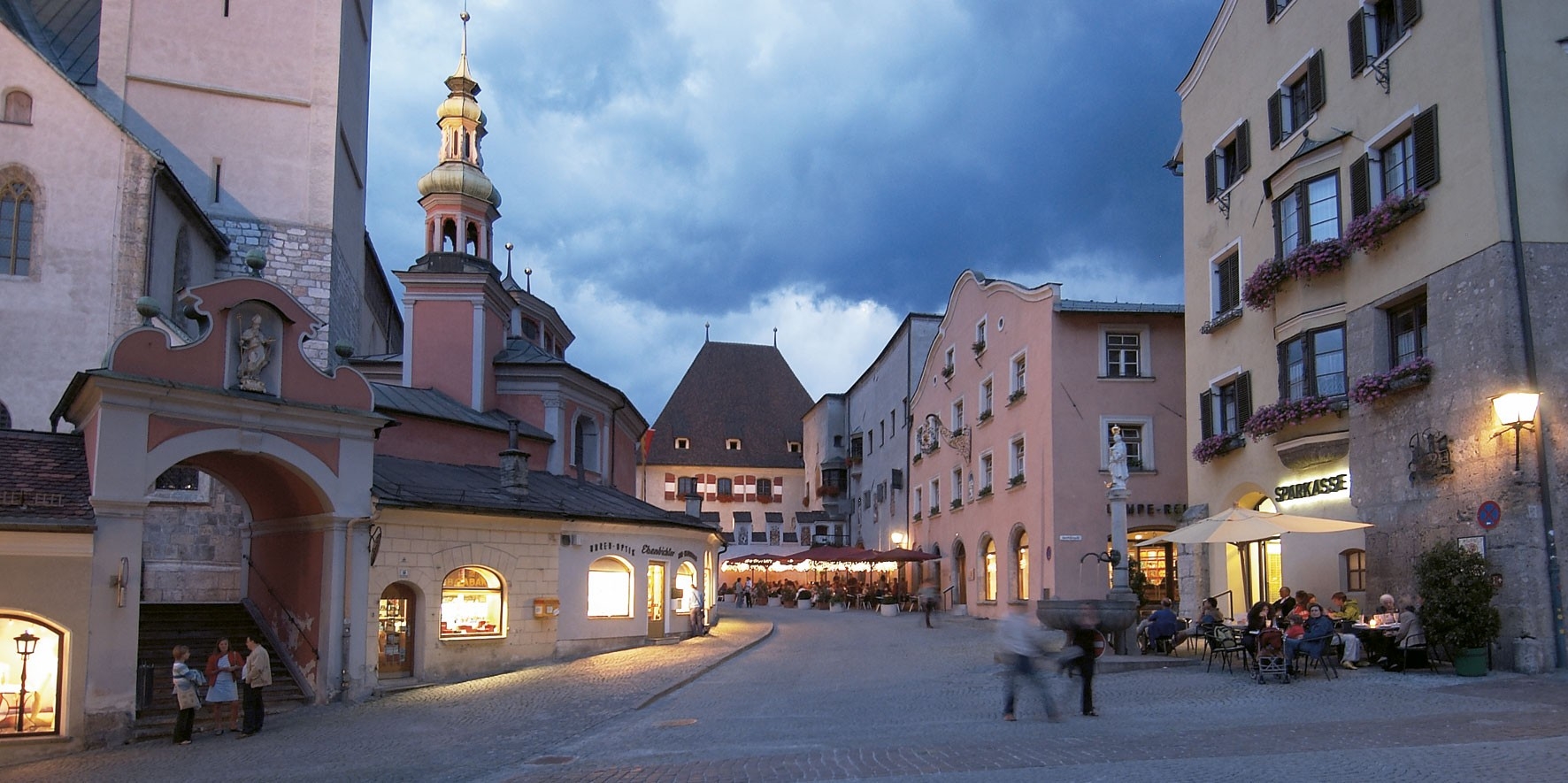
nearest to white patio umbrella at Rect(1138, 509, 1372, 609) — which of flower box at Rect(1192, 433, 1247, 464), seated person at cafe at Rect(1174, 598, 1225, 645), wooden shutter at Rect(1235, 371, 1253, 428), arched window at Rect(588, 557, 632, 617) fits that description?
seated person at cafe at Rect(1174, 598, 1225, 645)

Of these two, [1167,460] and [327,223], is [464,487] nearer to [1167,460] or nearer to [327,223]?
[327,223]

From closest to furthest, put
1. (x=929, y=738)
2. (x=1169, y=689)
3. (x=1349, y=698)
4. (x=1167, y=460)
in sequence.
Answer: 1. (x=929, y=738)
2. (x=1349, y=698)
3. (x=1169, y=689)
4. (x=1167, y=460)

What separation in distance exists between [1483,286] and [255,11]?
30937mm

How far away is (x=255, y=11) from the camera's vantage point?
33.5 meters

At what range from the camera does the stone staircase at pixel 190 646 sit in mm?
16953

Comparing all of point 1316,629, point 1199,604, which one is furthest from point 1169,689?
point 1199,604

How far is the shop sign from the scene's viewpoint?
20891mm

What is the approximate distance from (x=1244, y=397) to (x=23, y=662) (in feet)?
69.5

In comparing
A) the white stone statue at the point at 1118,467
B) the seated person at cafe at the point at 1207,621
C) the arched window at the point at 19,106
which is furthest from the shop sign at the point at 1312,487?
the arched window at the point at 19,106

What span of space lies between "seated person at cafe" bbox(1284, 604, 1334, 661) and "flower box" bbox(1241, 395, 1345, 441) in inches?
193

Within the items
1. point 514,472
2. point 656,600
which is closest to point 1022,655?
point 514,472

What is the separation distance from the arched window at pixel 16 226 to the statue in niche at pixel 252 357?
11.6 metres

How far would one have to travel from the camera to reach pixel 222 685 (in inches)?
639

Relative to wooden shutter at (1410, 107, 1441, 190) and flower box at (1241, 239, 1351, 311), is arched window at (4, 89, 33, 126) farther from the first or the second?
wooden shutter at (1410, 107, 1441, 190)
